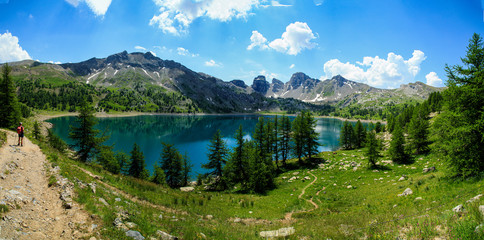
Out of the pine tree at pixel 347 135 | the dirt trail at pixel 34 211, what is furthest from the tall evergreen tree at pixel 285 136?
the dirt trail at pixel 34 211

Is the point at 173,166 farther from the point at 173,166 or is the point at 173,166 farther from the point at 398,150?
the point at 398,150

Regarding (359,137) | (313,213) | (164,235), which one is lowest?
(313,213)

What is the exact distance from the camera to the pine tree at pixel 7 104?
1241 inches

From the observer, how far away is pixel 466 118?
15.1 meters

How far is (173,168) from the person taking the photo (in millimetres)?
42219

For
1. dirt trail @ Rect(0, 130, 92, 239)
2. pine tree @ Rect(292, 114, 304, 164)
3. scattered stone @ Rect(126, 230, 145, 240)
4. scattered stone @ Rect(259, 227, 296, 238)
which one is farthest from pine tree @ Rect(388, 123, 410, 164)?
dirt trail @ Rect(0, 130, 92, 239)

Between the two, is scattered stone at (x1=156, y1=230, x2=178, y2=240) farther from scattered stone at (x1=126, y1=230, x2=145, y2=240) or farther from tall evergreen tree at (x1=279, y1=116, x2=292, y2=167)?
tall evergreen tree at (x1=279, y1=116, x2=292, y2=167)

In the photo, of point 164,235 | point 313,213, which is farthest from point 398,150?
point 164,235

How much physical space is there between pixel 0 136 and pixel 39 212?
1701cm

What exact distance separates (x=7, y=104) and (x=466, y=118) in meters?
58.5

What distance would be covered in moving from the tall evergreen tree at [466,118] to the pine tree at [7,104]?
5708cm

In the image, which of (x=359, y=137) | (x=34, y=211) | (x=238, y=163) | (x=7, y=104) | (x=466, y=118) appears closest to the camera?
(x=34, y=211)

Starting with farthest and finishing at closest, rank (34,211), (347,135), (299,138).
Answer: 1. (347,135)
2. (299,138)
3. (34,211)

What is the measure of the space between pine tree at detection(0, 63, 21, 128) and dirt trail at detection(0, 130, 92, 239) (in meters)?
29.3
